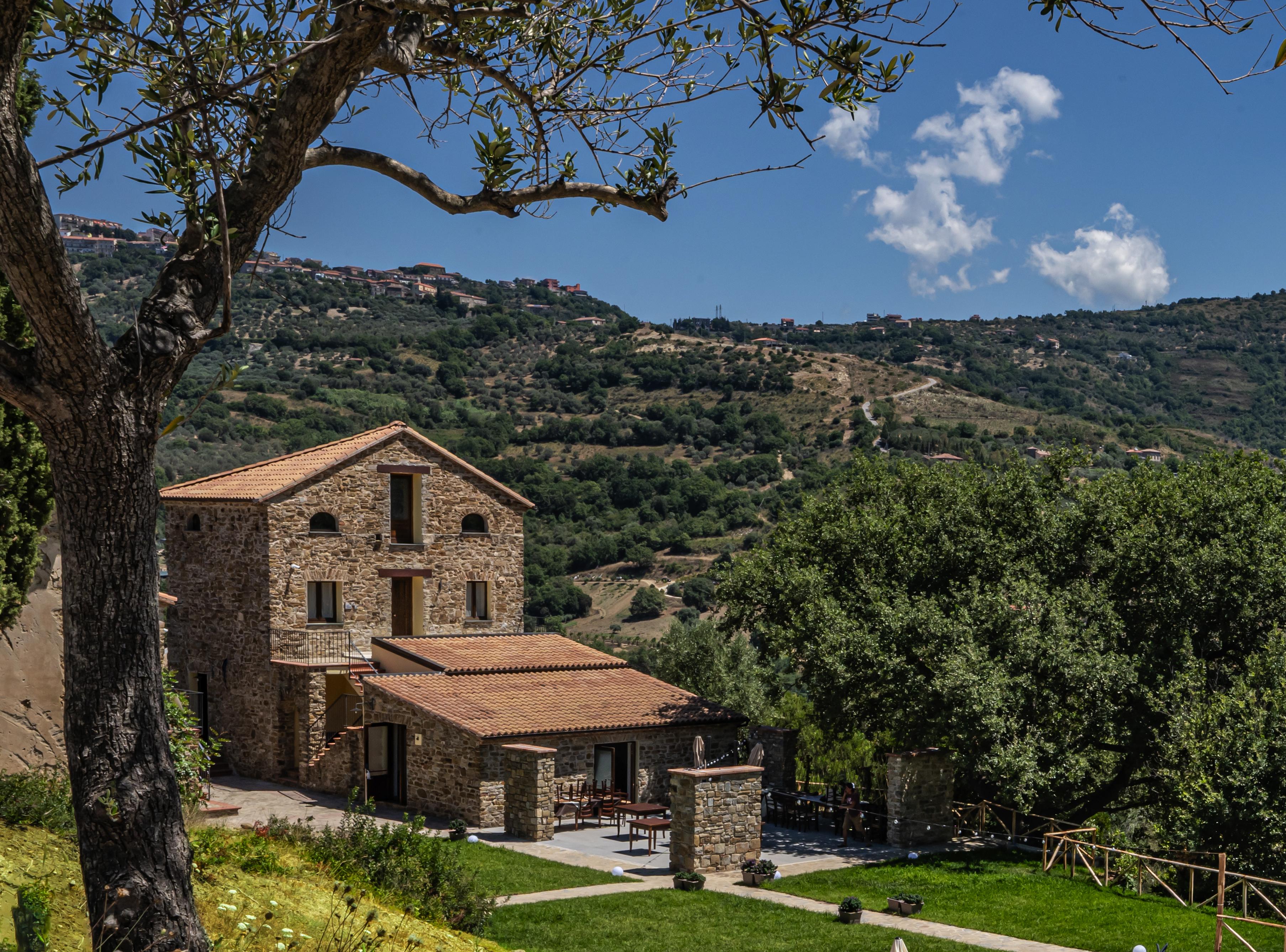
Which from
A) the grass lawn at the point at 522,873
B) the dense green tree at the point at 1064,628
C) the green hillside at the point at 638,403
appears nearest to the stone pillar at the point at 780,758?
→ the dense green tree at the point at 1064,628

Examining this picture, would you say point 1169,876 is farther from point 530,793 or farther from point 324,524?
point 324,524

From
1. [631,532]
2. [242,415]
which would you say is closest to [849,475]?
[631,532]

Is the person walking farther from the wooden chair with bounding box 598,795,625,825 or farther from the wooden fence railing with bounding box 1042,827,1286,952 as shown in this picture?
the wooden chair with bounding box 598,795,625,825

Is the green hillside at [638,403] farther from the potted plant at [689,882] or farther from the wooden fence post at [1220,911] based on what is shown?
the wooden fence post at [1220,911]

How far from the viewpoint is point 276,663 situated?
86.8 feet

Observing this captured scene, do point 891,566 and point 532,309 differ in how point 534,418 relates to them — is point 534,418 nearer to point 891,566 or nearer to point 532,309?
point 532,309

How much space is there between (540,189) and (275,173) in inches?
77.1

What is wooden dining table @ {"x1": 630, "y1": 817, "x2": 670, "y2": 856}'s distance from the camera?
19.5 m

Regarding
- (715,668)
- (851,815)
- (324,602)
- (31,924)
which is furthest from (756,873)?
(715,668)

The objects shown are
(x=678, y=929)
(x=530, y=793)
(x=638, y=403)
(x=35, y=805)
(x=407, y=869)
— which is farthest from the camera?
(x=638, y=403)

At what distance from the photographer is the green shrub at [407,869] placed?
461 inches

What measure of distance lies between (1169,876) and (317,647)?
18.1m

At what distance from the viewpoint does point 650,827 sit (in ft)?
64.3

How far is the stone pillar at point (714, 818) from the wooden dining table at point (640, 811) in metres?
1.65
